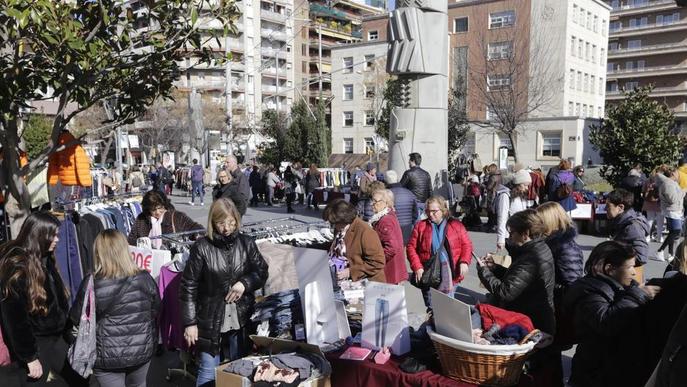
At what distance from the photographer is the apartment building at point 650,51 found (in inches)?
2478

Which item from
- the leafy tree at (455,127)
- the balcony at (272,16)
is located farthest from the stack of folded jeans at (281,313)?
the balcony at (272,16)

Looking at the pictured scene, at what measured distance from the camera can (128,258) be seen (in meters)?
3.88

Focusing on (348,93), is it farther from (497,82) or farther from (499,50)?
(497,82)

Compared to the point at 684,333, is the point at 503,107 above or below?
above

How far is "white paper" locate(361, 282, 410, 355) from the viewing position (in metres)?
3.74

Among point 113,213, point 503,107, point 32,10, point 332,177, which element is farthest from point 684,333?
point 503,107

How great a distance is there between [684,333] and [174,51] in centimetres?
572

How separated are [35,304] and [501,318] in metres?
3.26

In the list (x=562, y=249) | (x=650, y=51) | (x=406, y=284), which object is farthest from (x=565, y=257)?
(x=650, y=51)

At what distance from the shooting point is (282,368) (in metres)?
3.64

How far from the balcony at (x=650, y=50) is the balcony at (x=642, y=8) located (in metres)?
4.22

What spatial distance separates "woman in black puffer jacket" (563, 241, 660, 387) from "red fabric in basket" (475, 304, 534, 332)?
267 millimetres

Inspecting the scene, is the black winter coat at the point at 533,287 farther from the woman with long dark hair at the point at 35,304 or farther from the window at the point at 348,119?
the window at the point at 348,119

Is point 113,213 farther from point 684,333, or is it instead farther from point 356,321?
point 684,333
